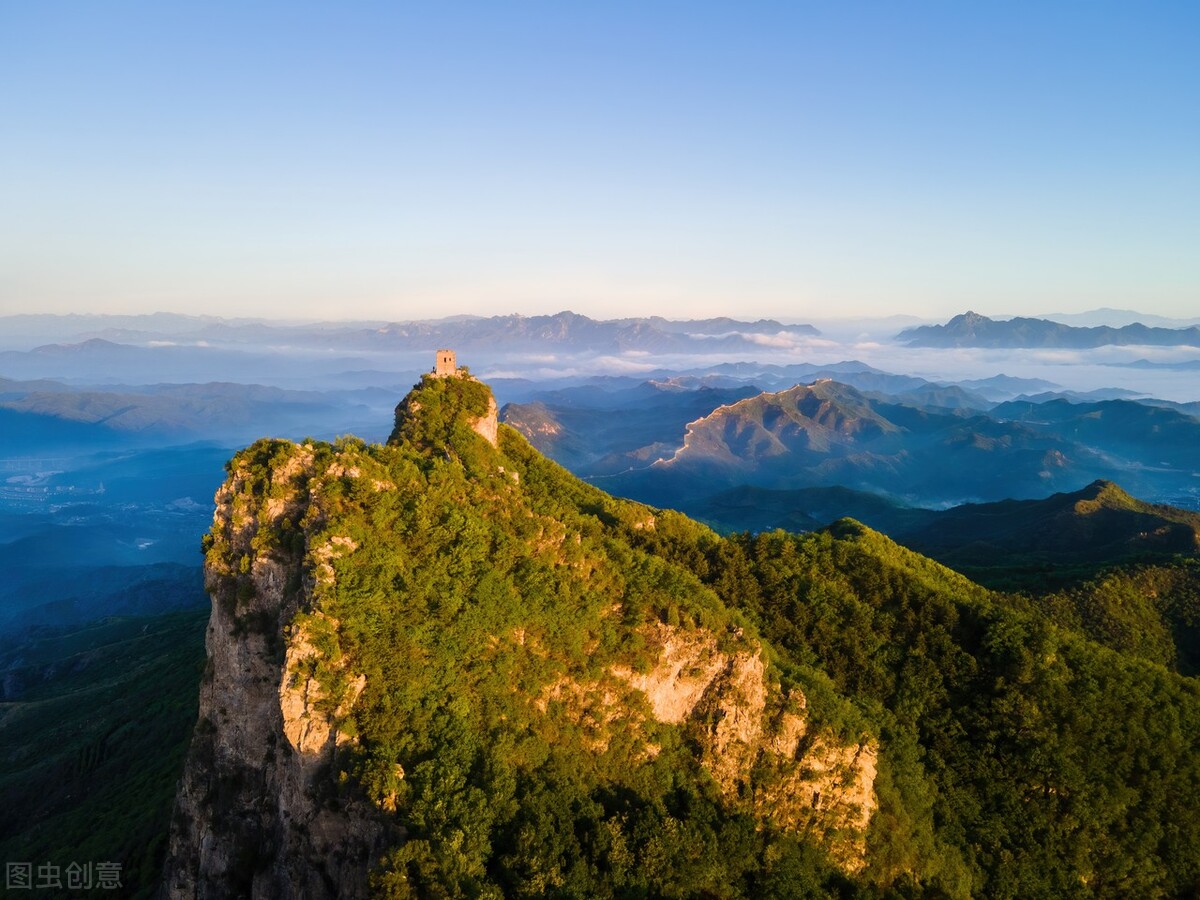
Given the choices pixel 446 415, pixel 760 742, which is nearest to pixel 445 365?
pixel 446 415

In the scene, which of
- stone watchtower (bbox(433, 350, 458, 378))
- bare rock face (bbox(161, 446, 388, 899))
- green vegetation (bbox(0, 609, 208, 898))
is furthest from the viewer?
stone watchtower (bbox(433, 350, 458, 378))

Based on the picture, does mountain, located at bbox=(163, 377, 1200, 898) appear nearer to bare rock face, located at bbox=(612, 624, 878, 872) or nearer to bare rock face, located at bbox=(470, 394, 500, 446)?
bare rock face, located at bbox=(612, 624, 878, 872)

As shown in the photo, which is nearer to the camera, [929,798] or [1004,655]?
[929,798]

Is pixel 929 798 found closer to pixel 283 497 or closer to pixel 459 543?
pixel 459 543

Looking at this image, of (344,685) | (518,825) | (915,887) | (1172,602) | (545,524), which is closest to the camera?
(518,825)

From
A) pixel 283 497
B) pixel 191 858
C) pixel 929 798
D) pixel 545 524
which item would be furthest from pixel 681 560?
pixel 191 858

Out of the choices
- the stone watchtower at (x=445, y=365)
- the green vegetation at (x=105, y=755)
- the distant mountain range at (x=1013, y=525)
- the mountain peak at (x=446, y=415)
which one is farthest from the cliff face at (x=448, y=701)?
the distant mountain range at (x=1013, y=525)

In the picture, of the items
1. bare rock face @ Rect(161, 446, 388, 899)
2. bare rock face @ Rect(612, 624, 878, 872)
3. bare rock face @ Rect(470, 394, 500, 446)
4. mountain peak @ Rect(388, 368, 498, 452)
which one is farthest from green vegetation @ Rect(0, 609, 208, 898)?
bare rock face @ Rect(612, 624, 878, 872)
